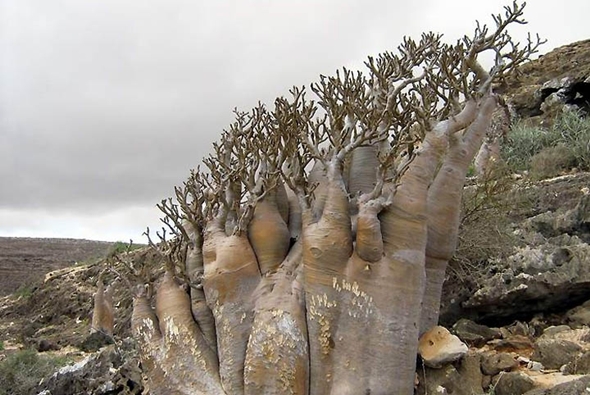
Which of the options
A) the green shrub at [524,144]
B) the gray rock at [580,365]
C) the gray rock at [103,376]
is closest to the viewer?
the gray rock at [580,365]

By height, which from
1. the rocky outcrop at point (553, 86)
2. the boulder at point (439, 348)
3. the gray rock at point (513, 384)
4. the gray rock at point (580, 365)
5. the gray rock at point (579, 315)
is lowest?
the gray rock at point (513, 384)

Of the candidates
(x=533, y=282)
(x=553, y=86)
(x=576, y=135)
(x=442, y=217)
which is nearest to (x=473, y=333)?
(x=533, y=282)

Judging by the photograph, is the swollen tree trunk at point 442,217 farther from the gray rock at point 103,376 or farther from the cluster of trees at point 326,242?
the gray rock at point 103,376

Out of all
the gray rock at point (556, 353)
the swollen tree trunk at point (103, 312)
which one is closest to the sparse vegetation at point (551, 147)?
the gray rock at point (556, 353)

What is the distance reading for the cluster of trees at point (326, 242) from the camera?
4.71 m

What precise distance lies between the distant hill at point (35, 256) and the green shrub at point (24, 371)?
10940mm

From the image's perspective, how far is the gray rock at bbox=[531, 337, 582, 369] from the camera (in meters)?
4.90

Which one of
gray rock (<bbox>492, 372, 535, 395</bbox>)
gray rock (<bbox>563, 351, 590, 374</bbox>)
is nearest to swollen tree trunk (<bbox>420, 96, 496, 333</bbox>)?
gray rock (<bbox>492, 372, 535, 395</bbox>)

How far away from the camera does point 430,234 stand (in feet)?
17.2

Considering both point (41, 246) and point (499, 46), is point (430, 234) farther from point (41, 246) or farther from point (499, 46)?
point (41, 246)

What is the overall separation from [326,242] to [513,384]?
1817 millimetres

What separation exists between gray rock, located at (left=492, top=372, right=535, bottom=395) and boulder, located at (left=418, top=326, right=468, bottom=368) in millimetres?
355

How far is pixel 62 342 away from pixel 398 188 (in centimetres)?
1176

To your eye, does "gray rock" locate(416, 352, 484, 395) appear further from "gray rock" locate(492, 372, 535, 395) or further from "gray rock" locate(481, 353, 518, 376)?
"gray rock" locate(492, 372, 535, 395)
